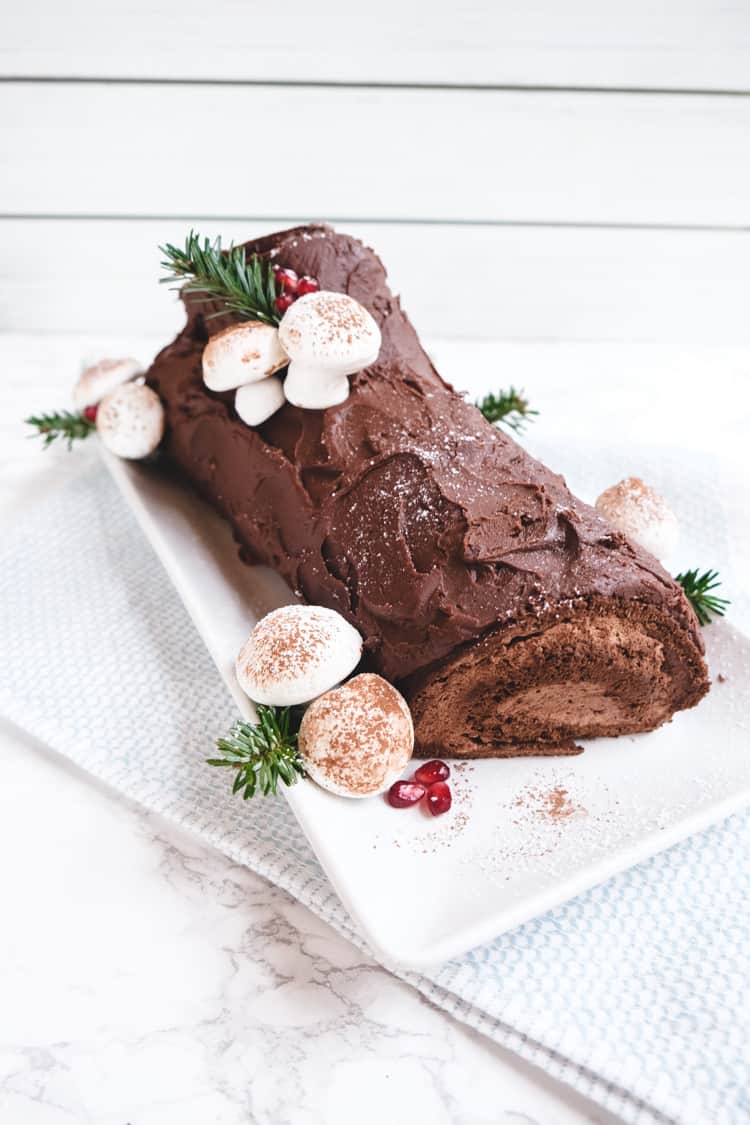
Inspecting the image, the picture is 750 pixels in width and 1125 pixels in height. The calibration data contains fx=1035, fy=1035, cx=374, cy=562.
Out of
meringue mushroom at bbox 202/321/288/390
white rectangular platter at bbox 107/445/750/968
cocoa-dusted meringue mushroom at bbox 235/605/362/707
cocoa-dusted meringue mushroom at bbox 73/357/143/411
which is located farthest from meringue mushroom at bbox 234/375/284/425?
cocoa-dusted meringue mushroom at bbox 73/357/143/411

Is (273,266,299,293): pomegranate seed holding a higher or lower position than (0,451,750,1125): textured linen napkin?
higher

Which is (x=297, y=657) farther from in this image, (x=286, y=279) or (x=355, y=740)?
(x=286, y=279)

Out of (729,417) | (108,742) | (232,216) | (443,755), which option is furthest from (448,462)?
(232,216)

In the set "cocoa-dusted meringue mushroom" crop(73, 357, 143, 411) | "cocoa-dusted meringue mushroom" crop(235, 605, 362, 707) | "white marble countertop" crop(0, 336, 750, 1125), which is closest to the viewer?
"white marble countertop" crop(0, 336, 750, 1125)

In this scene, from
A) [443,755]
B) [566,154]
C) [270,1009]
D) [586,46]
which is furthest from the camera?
[566,154]

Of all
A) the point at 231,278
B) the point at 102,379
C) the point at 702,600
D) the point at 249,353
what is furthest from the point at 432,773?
the point at 102,379

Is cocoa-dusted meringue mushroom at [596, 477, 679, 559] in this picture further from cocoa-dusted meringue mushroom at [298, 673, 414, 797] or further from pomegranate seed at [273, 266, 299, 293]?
pomegranate seed at [273, 266, 299, 293]

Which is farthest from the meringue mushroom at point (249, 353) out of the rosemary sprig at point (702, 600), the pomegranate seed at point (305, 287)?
the rosemary sprig at point (702, 600)

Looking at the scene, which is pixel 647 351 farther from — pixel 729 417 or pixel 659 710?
pixel 659 710
